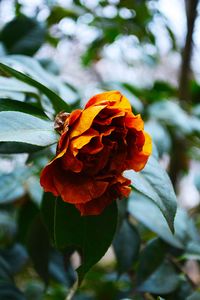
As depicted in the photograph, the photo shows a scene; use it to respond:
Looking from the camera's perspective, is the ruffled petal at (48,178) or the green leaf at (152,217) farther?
the green leaf at (152,217)

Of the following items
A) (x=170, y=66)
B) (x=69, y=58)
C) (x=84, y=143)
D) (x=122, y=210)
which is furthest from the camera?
(x=170, y=66)

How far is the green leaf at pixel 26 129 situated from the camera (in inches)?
13.9

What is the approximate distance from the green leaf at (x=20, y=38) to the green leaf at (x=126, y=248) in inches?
16.4

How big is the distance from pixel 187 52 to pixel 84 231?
0.96m

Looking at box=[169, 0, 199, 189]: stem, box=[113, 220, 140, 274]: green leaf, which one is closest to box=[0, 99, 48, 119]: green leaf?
box=[113, 220, 140, 274]: green leaf

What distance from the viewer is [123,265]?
657 millimetres

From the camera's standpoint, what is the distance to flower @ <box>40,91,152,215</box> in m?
0.36

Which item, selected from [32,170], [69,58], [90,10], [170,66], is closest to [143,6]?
[90,10]

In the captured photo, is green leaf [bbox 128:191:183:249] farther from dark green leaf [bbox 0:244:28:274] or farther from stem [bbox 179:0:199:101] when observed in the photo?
stem [bbox 179:0:199:101]

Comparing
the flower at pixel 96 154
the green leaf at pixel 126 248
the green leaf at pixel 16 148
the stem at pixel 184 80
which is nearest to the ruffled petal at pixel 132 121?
the flower at pixel 96 154

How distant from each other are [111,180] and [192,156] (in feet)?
3.81

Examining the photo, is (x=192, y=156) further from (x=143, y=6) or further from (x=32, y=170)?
(x=32, y=170)

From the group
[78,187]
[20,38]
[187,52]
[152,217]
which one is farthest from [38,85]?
[187,52]

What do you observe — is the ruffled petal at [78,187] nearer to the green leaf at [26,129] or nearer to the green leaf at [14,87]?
the green leaf at [26,129]
